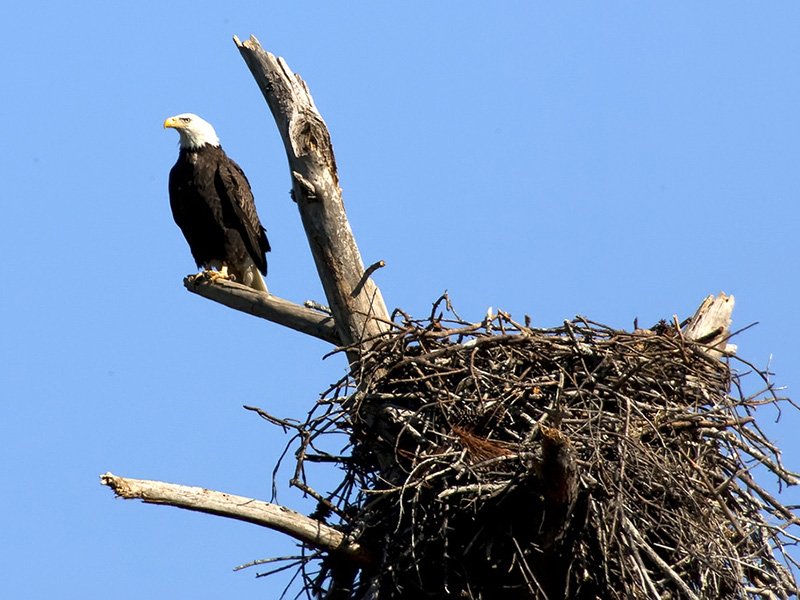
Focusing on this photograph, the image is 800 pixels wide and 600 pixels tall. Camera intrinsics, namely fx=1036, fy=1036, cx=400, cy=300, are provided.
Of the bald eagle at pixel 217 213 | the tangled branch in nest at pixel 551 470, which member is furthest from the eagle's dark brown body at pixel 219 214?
the tangled branch in nest at pixel 551 470

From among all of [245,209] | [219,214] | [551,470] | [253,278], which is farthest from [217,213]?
[551,470]

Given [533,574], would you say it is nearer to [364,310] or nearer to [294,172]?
[364,310]

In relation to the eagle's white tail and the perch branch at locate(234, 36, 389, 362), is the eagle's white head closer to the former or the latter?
the eagle's white tail

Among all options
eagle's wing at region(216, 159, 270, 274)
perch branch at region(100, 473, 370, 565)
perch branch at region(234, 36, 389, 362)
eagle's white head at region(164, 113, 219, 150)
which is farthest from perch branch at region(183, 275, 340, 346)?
eagle's white head at region(164, 113, 219, 150)

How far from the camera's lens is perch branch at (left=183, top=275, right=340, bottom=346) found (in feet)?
19.0

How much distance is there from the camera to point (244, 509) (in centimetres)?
452

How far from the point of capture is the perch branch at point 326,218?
212 inches

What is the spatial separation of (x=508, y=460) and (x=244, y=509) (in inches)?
46.1

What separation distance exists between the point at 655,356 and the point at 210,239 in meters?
4.59

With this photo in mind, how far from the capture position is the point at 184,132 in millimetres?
8930

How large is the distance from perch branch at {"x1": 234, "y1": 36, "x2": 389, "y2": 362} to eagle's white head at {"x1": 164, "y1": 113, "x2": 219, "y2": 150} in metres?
3.52

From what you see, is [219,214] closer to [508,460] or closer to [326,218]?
[326,218]

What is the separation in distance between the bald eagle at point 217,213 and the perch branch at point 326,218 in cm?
306

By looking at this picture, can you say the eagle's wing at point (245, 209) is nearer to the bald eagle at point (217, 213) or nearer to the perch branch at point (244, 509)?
the bald eagle at point (217, 213)
